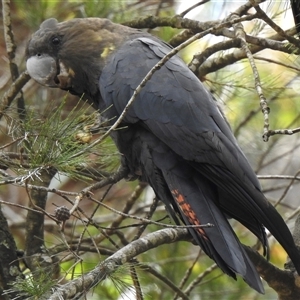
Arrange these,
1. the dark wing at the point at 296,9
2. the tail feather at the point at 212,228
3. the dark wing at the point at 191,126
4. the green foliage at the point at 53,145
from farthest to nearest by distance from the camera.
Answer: the dark wing at the point at 296,9, the dark wing at the point at 191,126, the tail feather at the point at 212,228, the green foliage at the point at 53,145

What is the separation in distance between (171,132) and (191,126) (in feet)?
0.23

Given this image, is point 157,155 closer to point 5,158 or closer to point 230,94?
point 5,158

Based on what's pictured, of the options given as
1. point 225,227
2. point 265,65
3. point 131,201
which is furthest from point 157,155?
point 265,65

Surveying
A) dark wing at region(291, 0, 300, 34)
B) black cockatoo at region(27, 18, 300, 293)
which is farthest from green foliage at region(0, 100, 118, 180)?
dark wing at region(291, 0, 300, 34)

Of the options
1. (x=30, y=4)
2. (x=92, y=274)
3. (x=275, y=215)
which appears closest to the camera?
(x=92, y=274)

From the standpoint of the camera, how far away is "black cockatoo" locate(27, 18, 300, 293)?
6.81 feet

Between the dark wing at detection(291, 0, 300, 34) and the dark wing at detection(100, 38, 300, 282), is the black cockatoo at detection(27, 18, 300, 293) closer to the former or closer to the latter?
the dark wing at detection(100, 38, 300, 282)

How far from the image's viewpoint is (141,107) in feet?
7.61

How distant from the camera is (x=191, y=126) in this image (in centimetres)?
225

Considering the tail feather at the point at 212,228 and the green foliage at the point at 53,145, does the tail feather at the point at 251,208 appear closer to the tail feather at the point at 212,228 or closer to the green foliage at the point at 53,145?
the tail feather at the point at 212,228

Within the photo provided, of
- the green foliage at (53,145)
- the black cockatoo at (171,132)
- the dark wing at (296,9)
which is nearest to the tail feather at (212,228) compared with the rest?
the black cockatoo at (171,132)

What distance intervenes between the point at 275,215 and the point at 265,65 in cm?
210

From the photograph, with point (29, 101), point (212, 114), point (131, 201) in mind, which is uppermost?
point (212, 114)

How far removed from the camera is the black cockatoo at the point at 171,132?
2.08 metres
